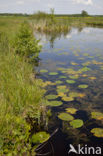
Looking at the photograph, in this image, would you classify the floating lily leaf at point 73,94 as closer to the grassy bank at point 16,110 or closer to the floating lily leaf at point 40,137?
the grassy bank at point 16,110

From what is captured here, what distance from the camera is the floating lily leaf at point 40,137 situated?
2.41 meters

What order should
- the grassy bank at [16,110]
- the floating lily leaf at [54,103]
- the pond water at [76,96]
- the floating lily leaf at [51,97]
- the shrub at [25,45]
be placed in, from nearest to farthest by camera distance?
the grassy bank at [16,110], the pond water at [76,96], the floating lily leaf at [54,103], the floating lily leaf at [51,97], the shrub at [25,45]

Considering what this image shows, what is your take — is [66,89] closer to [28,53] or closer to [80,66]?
[80,66]

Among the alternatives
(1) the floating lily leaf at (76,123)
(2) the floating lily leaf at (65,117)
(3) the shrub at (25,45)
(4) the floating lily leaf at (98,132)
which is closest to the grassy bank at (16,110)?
(2) the floating lily leaf at (65,117)

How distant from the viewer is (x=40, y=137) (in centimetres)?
247

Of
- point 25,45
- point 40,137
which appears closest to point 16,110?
point 40,137

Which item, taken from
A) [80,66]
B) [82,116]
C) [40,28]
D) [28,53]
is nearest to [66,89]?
[82,116]

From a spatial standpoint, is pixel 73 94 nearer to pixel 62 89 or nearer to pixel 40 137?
pixel 62 89

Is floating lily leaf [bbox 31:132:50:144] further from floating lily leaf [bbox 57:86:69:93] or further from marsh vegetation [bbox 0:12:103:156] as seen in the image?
floating lily leaf [bbox 57:86:69:93]

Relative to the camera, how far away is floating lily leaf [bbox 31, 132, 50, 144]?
7.92 feet

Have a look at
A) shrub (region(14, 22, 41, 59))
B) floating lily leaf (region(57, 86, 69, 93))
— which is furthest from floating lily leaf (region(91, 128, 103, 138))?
shrub (region(14, 22, 41, 59))

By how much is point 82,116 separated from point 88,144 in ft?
2.40

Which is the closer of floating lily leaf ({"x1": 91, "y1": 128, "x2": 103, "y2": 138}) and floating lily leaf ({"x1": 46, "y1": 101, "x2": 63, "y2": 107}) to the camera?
floating lily leaf ({"x1": 91, "y1": 128, "x2": 103, "y2": 138})

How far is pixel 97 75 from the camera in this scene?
17.1ft
